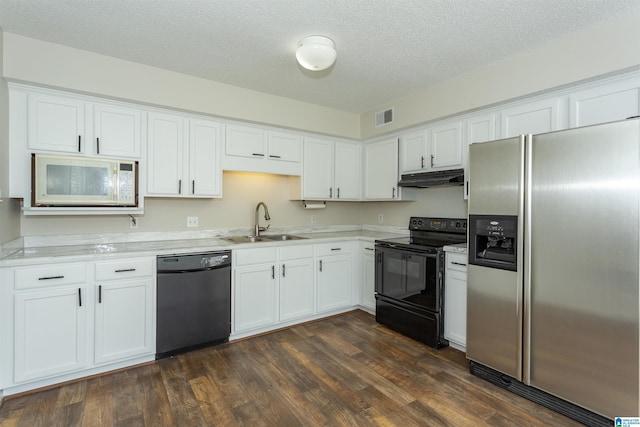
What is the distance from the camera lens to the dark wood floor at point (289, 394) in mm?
1958

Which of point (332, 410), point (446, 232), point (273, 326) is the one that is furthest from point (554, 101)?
point (273, 326)

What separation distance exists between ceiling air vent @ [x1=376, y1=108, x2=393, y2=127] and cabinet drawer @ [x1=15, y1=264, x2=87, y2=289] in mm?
3281

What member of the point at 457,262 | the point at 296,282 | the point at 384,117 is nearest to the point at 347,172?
the point at 384,117

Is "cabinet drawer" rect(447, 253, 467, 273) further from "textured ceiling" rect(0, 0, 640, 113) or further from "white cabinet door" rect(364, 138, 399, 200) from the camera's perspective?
"textured ceiling" rect(0, 0, 640, 113)

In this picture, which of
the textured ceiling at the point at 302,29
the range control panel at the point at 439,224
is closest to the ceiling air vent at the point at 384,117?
the textured ceiling at the point at 302,29

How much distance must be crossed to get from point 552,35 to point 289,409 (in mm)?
3167

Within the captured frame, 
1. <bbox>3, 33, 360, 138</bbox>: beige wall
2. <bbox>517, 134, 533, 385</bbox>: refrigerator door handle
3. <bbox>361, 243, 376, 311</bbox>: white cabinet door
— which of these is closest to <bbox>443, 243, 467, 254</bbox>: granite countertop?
<bbox>517, 134, 533, 385</bbox>: refrigerator door handle

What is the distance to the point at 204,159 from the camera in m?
3.18

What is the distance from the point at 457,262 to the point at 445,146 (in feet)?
3.99

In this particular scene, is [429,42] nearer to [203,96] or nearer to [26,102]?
[203,96]

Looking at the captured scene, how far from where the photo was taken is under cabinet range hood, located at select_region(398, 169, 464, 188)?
3123 mm

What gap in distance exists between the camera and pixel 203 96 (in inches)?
121

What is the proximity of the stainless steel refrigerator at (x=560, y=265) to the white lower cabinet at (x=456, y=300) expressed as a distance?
33 cm

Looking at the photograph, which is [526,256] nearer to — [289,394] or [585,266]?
[585,266]
